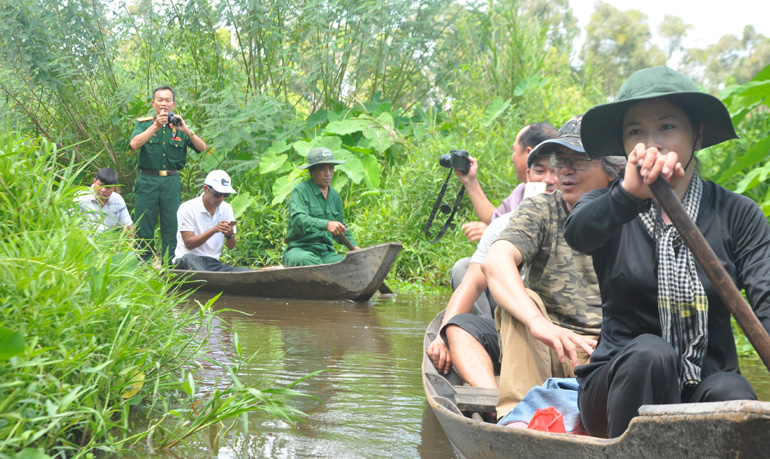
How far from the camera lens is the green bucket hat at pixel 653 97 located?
196 centimetres

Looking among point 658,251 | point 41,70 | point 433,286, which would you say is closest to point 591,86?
point 433,286

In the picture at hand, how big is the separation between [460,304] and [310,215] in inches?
174

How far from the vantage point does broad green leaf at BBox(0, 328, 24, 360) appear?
6.44ft

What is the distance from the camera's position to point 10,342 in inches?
77.5

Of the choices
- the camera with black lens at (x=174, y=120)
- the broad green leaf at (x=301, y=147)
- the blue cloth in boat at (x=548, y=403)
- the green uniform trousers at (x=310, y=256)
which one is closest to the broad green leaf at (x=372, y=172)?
the broad green leaf at (x=301, y=147)

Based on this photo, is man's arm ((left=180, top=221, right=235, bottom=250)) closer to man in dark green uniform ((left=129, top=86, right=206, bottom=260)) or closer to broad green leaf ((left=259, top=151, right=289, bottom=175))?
man in dark green uniform ((left=129, top=86, right=206, bottom=260))

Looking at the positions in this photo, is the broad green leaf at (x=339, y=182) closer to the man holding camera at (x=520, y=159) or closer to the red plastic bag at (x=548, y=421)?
the man holding camera at (x=520, y=159)

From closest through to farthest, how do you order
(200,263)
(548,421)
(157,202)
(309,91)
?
(548,421)
(200,263)
(157,202)
(309,91)

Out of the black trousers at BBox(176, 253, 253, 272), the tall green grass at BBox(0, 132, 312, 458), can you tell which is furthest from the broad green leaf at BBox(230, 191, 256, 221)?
the tall green grass at BBox(0, 132, 312, 458)

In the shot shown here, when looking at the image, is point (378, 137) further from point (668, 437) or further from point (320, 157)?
point (668, 437)

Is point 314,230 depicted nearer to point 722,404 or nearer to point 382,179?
point 382,179

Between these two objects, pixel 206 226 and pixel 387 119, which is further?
pixel 387 119

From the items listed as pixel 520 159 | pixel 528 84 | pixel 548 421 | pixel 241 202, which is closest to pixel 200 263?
pixel 241 202

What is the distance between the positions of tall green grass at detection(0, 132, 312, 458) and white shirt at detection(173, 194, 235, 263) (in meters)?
4.34
